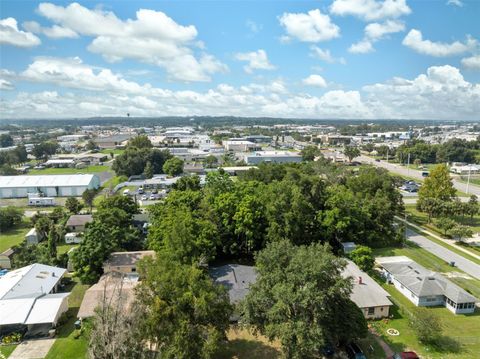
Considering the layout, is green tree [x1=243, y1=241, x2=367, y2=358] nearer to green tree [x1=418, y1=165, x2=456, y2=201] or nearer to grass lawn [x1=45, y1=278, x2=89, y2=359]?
grass lawn [x1=45, y1=278, x2=89, y2=359]

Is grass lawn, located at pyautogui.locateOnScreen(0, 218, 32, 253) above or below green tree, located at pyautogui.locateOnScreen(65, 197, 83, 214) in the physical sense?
below

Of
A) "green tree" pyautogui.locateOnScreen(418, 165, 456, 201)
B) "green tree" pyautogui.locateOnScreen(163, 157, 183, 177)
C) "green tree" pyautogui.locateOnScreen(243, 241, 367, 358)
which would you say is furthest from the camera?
"green tree" pyautogui.locateOnScreen(163, 157, 183, 177)

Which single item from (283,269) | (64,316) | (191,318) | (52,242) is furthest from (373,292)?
(52,242)

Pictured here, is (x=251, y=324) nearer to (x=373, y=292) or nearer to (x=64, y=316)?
(x=373, y=292)

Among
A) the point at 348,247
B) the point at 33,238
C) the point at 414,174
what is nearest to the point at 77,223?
the point at 33,238

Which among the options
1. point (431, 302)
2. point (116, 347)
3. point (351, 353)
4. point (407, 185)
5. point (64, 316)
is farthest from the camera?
point (407, 185)

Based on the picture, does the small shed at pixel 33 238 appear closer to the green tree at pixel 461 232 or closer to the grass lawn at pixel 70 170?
the green tree at pixel 461 232

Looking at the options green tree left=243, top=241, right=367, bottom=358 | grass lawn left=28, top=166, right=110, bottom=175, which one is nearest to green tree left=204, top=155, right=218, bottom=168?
grass lawn left=28, top=166, right=110, bottom=175

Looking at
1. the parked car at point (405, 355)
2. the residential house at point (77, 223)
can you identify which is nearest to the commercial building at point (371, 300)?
the parked car at point (405, 355)
